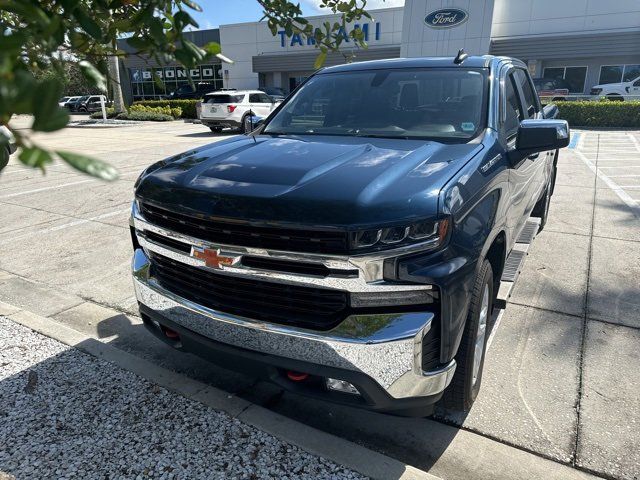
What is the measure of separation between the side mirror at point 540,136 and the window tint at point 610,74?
29.4 metres

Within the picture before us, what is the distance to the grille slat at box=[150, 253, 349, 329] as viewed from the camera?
2205mm

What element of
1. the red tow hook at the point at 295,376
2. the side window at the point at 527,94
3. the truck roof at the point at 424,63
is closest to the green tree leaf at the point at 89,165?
the red tow hook at the point at 295,376

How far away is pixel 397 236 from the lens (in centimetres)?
209

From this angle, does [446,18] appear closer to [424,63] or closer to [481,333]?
[424,63]

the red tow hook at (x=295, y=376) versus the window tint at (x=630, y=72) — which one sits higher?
the window tint at (x=630, y=72)

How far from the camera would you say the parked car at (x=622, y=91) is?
2406cm

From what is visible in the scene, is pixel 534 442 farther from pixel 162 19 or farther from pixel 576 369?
pixel 162 19

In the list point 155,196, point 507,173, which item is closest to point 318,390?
point 155,196

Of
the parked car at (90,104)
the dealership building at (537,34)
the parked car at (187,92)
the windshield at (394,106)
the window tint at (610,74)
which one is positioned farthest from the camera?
the parked car at (90,104)

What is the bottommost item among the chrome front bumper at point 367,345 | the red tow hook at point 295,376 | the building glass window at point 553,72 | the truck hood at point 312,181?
the red tow hook at point 295,376

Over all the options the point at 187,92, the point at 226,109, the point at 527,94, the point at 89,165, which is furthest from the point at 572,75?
the point at 89,165

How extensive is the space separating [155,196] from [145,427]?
1245 millimetres

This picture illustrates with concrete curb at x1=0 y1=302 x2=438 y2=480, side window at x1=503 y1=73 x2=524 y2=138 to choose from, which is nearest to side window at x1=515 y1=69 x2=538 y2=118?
side window at x1=503 y1=73 x2=524 y2=138

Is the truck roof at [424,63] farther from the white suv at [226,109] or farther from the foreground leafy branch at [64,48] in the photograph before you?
the white suv at [226,109]
